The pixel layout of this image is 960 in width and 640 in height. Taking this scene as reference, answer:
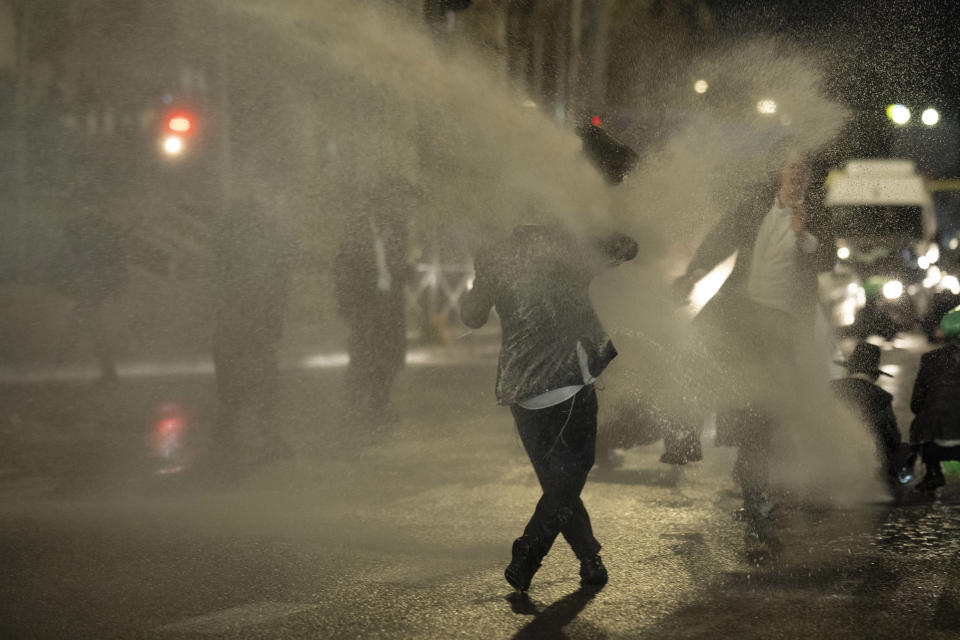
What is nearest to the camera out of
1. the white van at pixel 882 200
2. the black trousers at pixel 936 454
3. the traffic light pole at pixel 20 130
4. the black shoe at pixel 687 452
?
the black shoe at pixel 687 452

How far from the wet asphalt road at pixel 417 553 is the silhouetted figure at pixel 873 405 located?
1.21ft

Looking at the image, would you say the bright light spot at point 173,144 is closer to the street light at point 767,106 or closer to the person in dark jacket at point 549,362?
the street light at point 767,106

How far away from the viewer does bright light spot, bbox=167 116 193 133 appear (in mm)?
10773

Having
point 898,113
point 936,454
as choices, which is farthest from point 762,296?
point 898,113

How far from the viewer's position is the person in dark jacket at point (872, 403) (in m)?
6.68

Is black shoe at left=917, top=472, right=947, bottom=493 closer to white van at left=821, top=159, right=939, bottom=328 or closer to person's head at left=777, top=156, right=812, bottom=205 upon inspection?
person's head at left=777, top=156, right=812, bottom=205

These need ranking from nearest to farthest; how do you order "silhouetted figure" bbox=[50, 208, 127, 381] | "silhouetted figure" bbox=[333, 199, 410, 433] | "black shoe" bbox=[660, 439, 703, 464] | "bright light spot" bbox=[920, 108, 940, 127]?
1. "black shoe" bbox=[660, 439, 703, 464]
2. "silhouetted figure" bbox=[333, 199, 410, 433]
3. "silhouetted figure" bbox=[50, 208, 127, 381]
4. "bright light spot" bbox=[920, 108, 940, 127]

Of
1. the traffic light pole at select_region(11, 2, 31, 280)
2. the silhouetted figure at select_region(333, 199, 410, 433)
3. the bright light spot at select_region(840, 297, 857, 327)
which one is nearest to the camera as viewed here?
the bright light spot at select_region(840, 297, 857, 327)

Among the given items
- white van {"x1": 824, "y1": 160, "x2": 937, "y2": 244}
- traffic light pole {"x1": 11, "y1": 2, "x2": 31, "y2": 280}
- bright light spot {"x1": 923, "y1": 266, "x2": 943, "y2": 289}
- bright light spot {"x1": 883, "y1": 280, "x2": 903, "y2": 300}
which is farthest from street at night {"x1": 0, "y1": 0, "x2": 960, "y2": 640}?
bright light spot {"x1": 923, "y1": 266, "x2": 943, "y2": 289}

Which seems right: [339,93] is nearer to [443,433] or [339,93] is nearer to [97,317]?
[443,433]

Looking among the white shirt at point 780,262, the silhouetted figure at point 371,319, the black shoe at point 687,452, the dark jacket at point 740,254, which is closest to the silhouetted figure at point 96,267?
the silhouetted figure at point 371,319

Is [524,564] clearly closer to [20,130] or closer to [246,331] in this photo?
[246,331]

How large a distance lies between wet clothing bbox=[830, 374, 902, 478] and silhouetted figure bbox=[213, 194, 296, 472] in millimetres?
3849

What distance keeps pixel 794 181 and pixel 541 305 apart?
2095 mm
